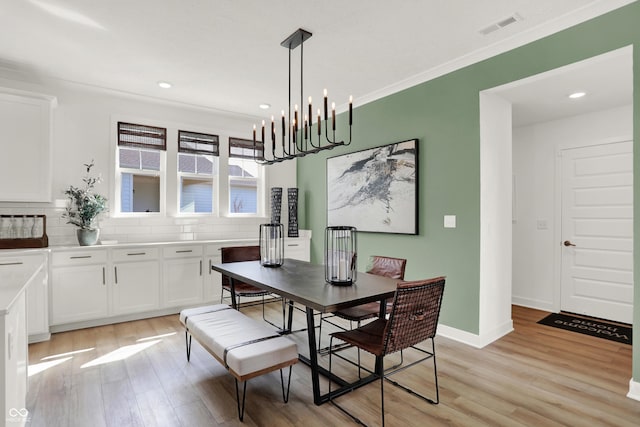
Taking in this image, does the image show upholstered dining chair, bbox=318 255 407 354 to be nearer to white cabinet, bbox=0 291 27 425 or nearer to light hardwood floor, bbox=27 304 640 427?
light hardwood floor, bbox=27 304 640 427

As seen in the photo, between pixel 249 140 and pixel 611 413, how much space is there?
5.11 m

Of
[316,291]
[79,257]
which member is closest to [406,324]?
[316,291]

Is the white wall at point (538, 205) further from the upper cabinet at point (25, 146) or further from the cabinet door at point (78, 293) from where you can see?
the upper cabinet at point (25, 146)

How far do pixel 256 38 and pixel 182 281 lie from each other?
3.04 metres

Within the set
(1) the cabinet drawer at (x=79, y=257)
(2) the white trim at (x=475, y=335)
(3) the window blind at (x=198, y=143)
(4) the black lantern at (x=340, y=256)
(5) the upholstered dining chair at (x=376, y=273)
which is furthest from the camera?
(3) the window blind at (x=198, y=143)

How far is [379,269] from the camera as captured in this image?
3.32 metres

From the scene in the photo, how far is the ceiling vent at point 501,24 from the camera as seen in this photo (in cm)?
274

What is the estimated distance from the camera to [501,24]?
2.84 meters

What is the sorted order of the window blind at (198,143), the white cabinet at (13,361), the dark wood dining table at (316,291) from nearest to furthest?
the white cabinet at (13,361) → the dark wood dining table at (316,291) → the window blind at (198,143)

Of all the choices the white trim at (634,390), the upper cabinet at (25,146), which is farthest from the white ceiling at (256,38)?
the white trim at (634,390)

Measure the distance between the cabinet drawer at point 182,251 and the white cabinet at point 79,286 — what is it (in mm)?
663

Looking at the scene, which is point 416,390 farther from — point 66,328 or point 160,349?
point 66,328

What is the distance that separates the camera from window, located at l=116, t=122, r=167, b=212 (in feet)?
15.0

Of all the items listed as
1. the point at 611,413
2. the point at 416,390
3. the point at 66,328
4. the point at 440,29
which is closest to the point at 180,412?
the point at 416,390
